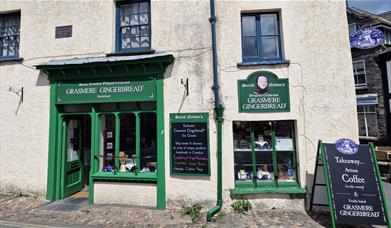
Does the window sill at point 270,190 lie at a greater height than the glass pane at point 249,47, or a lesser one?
lesser

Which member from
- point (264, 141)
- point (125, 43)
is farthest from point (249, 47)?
point (125, 43)

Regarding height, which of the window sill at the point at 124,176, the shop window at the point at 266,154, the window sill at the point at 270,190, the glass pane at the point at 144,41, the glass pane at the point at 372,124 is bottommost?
the window sill at the point at 270,190

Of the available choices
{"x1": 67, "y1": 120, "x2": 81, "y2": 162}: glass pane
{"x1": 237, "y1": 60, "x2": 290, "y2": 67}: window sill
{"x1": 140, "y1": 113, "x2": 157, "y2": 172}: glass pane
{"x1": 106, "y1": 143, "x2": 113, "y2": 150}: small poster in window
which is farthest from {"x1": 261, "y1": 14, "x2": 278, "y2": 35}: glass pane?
{"x1": 67, "y1": 120, "x2": 81, "y2": 162}: glass pane

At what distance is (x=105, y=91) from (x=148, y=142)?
69.8 inches

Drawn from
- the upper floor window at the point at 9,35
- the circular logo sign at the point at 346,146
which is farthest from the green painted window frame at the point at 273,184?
the upper floor window at the point at 9,35

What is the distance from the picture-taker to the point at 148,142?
6406 millimetres

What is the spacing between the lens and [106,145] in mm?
6625

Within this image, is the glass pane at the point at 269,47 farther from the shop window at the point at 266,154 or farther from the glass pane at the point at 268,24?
the shop window at the point at 266,154

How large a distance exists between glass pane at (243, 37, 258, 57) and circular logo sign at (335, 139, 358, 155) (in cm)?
289

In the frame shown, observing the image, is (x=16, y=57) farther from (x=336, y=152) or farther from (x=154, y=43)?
(x=336, y=152)

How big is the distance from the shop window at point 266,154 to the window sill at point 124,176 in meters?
2.18

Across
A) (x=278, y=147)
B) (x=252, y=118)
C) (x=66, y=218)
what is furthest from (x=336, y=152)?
Result: (x=66, y=218)

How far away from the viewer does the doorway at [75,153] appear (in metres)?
6.81

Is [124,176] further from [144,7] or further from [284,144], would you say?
[144,7]
